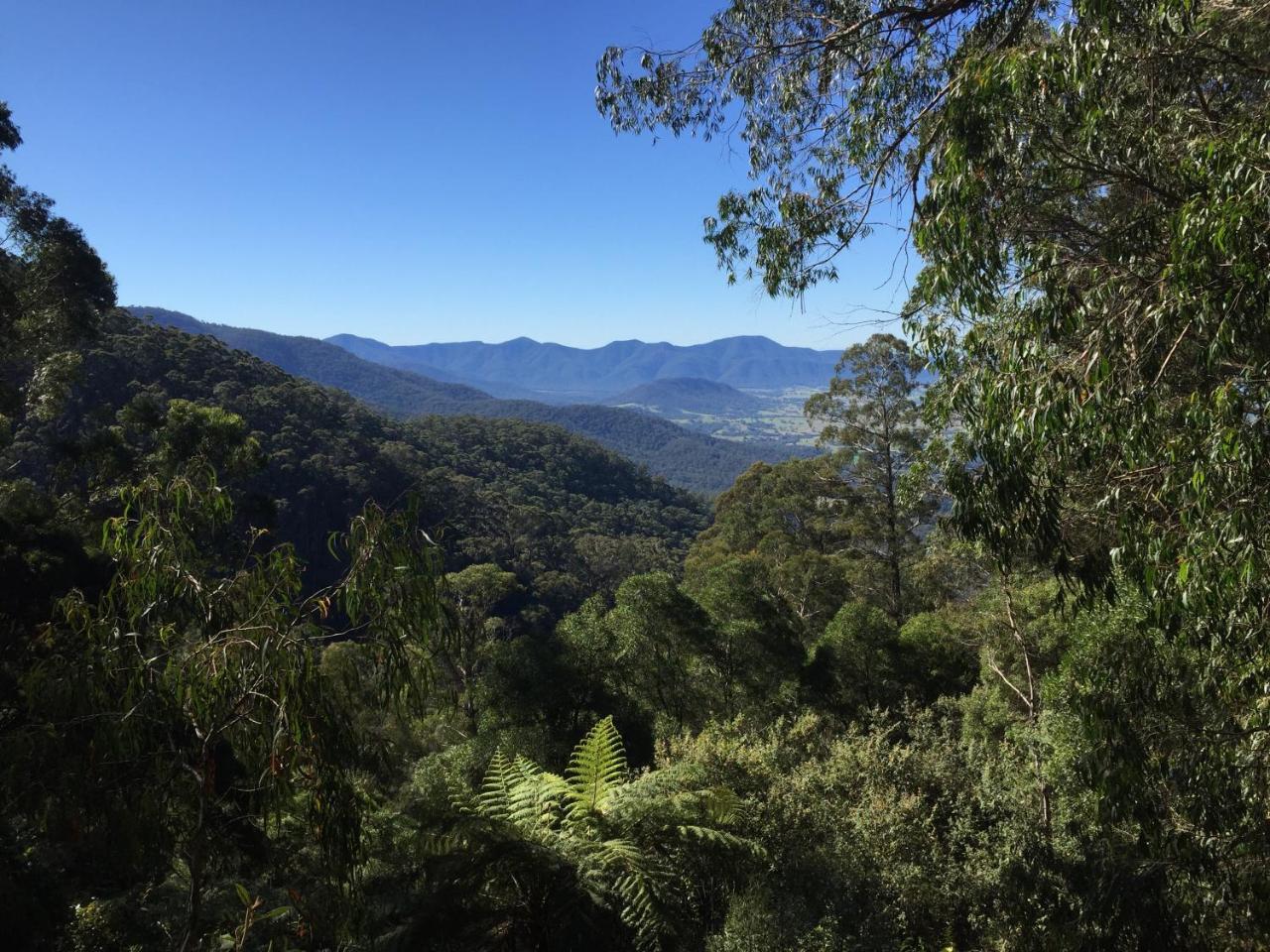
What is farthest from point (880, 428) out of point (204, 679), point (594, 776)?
point (204, 679)

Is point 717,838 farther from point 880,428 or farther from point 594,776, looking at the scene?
point 880,428

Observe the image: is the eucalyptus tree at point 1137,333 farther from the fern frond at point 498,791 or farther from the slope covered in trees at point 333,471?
the slope covered in trees at point 333,471

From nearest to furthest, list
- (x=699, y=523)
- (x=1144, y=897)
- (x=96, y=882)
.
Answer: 1. (x=1144, y=897)
2. (x=96, y=882)
3. (x=699, y=523)

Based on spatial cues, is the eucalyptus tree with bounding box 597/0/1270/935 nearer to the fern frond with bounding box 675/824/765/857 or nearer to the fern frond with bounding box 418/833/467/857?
the fern frond with bounding box 675/824/765/857

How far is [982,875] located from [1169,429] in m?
2.73

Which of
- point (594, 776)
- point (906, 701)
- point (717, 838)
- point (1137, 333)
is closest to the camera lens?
point (1137, 333)

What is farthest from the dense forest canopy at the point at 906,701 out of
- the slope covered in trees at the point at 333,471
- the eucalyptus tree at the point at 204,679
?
the slope covered in trees at the point at 333,471

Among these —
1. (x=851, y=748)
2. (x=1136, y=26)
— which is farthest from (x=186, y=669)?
(x=851, y=748)

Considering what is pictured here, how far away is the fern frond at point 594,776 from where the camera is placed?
516cm

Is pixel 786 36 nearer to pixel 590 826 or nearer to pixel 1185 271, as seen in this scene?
pixel 1185 271

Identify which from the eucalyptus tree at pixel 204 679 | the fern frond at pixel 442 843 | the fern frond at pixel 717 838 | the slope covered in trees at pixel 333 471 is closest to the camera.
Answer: the eucalyptus tree at pixel 204 679

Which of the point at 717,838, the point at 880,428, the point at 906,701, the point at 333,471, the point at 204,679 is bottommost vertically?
the point at 333,471

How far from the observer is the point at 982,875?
411 centimetres

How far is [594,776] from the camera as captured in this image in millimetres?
5363
